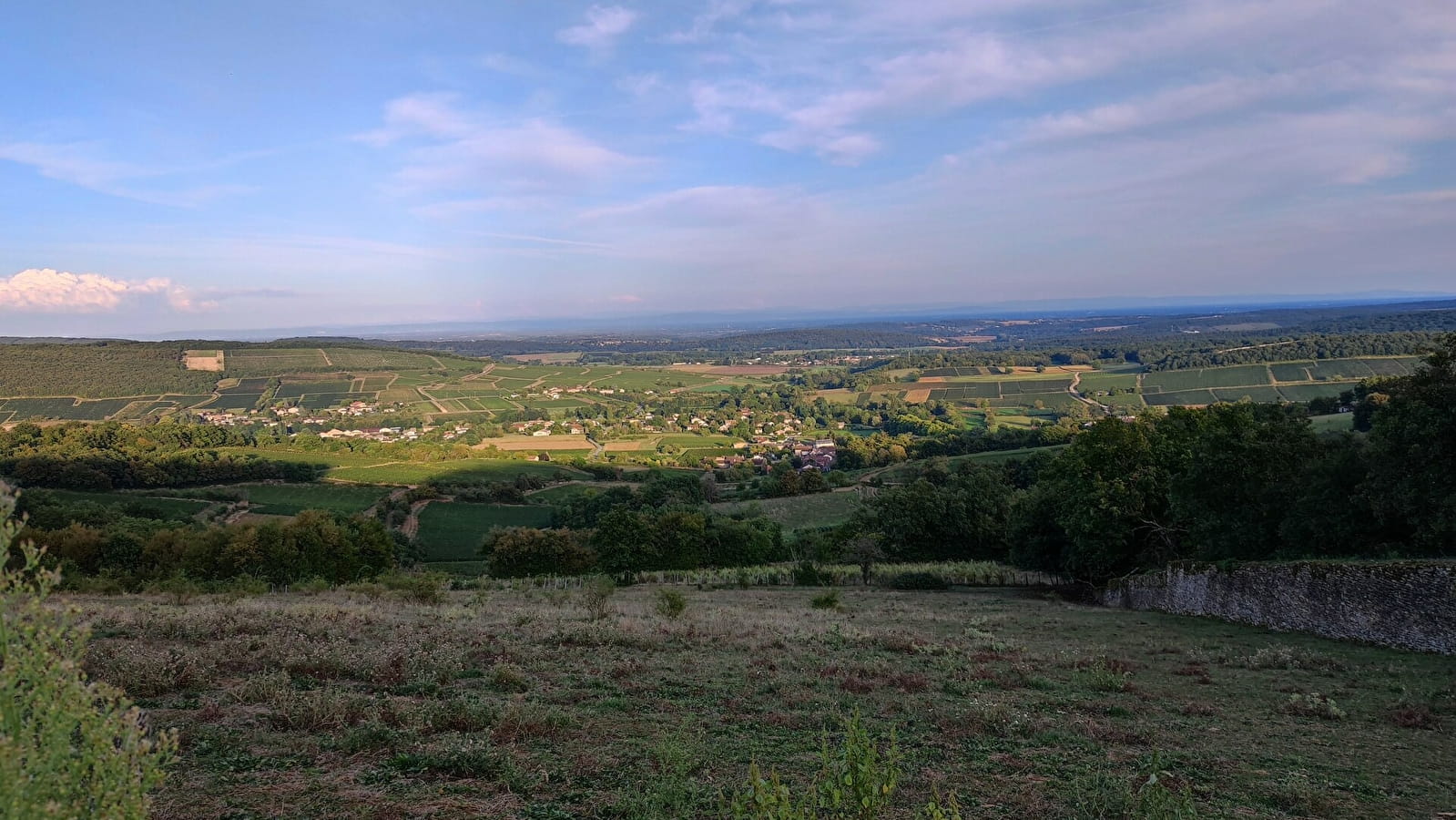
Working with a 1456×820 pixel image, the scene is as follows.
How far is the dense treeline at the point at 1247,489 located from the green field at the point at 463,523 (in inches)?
1688

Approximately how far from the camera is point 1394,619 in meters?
15.0

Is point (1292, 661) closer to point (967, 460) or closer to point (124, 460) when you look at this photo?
point (967, 460)

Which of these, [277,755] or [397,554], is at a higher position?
[277,755]

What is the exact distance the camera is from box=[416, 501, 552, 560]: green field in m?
55.3

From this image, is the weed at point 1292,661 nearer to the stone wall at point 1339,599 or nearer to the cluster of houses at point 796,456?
the stone wall at point 1339,599

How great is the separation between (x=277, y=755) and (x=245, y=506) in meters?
68.3

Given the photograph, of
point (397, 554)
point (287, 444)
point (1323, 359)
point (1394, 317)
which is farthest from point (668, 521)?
point (1394, 317)

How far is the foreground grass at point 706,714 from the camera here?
6.49 metres

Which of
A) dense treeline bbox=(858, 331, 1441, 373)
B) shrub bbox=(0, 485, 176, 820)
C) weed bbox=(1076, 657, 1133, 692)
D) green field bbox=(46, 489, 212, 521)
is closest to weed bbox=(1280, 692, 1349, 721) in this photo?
weed bbox=(1076, 657, 1133, 692)

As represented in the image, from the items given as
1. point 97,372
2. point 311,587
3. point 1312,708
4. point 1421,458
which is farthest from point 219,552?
point 97,372

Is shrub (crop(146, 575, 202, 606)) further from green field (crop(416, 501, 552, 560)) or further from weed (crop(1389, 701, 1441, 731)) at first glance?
green field (crop(416, 501, 552, 560))

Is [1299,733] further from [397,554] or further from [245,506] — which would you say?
[245,506]

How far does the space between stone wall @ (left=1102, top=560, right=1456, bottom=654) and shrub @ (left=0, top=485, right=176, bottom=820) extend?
68.5ft

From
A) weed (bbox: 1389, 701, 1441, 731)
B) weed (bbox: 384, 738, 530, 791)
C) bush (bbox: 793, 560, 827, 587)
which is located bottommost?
bush (bbox: 793, 560, 827, 587)
